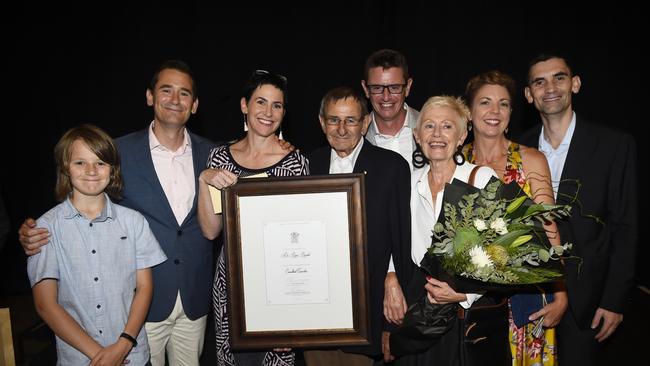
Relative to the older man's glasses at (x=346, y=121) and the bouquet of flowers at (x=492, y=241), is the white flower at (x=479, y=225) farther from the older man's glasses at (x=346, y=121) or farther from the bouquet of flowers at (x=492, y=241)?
the older man's glasses at (x=346, y=121)

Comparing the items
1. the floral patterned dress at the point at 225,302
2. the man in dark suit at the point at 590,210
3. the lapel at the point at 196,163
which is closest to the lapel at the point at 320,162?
the floral patterned dress at the point at 225,302

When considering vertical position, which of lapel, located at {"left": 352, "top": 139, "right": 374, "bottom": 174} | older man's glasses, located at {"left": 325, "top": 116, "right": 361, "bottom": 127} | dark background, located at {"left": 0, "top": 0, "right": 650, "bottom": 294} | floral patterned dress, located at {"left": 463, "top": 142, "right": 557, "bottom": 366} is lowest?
floral patterned dress, located at {"left": 463, "top": 142, "right": 557, "bottom": 366}

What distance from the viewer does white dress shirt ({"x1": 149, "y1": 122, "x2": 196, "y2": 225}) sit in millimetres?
2576

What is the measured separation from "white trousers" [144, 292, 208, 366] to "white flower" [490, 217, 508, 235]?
1.61 m

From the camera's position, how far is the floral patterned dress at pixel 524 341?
244cm

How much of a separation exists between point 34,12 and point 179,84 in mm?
2951

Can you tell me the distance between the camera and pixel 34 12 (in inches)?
181

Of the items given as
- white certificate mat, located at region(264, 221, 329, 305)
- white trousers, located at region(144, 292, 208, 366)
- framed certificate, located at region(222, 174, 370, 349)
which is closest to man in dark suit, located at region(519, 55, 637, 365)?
framed certificate, located at region(222, 174, 370, 349)

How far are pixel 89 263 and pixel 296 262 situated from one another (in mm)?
901

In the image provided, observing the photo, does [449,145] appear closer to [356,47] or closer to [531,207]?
[531,207]

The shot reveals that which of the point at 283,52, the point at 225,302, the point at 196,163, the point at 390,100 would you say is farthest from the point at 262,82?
the point at 283,52

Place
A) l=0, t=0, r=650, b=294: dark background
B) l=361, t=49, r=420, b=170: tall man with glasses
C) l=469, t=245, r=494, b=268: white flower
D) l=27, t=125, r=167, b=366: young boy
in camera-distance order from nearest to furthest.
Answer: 1. l=469, t=245, r=494, b=268: white flower
2. l=27, t=125, r=167, b=366: young boy
3. l=361, t=49, r=420, b=170: tall man with glasses
4. l=0, t=0, r=650, b=294: dark background

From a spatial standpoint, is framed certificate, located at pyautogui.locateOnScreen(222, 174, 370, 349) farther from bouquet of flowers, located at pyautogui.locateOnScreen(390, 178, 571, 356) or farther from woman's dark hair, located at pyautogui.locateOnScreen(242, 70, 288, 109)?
woman's dark hair, located at pyautogui.locateOnScreen(242, 70, 288, 109)

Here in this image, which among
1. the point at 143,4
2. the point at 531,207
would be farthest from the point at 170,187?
the point at 143,4
